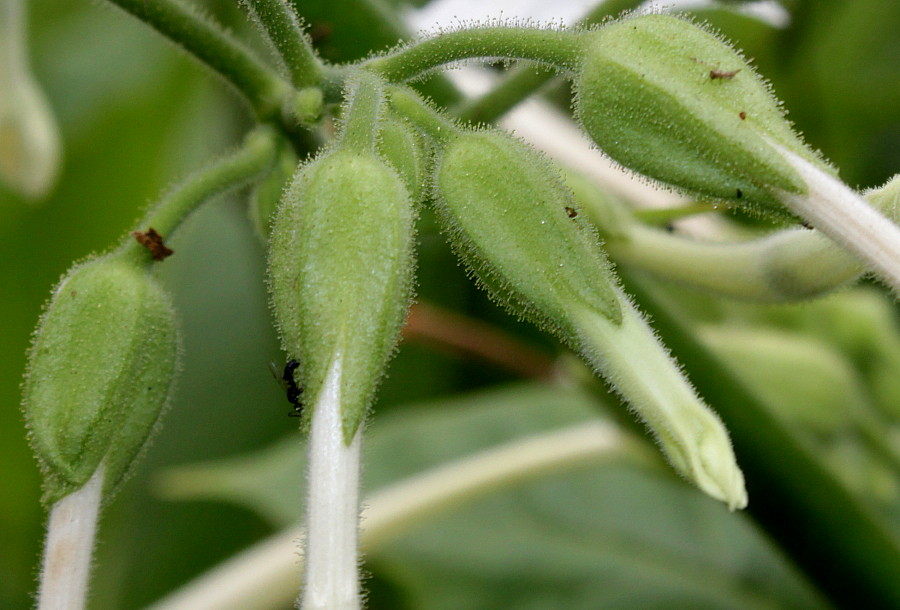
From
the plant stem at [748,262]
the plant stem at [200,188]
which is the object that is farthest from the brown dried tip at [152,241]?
the plant stem at [748,262]

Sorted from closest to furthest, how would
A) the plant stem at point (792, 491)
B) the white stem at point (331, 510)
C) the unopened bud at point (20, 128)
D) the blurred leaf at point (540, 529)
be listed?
the white stem at point (331, 510) < the plant stem at point (792, 491) < the unopened bud at point (20, 128) < the blurred leaf at point (540, 529)

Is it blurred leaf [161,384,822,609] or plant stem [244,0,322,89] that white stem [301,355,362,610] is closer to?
plant stem [244,0,322,89]

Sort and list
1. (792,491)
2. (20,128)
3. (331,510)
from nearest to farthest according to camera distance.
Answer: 1. (331,510)
2. (792,491)
3. (20,128)

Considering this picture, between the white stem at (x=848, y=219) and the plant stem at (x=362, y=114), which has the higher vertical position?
the plant stem at (x=362, y=114)

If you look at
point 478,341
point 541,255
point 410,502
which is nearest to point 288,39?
point 541,255

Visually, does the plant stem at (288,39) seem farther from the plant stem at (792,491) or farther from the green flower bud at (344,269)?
the plant stem at (792,491)

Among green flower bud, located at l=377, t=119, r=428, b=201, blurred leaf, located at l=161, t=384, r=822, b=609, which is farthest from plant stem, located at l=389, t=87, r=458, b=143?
blurred leaf, located at l=161, t=384, r=822, b=609

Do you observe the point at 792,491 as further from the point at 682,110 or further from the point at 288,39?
the point at 288,39
